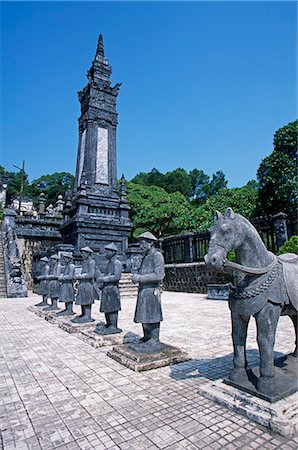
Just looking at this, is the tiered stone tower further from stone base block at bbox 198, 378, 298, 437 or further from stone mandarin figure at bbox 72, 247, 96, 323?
stone base block at bbox 198, 378, 298, 437

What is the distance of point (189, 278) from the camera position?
1648 centimetres

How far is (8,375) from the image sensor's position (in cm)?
409

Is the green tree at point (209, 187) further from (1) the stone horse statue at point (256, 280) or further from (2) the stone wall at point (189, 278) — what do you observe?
(1) the stone horse statue at point (256, 280)

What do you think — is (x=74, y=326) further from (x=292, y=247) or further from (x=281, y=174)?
(x=281, y=174)

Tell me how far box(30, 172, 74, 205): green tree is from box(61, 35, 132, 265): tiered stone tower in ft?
117

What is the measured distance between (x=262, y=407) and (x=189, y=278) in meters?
13.9

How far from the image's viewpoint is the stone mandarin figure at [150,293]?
4.57 metres

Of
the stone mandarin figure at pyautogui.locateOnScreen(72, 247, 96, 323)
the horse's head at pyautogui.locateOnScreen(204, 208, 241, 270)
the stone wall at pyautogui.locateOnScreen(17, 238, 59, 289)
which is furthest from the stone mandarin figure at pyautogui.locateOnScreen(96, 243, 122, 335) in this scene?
the stone wall at pyautogui.locateOnScreen(17, 238, 59, 289)

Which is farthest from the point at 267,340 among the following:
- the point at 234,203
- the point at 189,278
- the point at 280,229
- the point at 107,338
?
the point at 234,203

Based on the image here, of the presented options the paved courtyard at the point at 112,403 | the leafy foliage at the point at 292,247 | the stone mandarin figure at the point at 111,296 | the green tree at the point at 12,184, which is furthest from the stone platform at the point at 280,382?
the green tree at the point at 12,184

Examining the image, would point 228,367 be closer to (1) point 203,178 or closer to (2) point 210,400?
(2) point 210,400

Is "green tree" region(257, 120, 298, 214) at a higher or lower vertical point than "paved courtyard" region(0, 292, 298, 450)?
higher

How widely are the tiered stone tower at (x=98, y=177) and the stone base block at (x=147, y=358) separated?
1145 cm

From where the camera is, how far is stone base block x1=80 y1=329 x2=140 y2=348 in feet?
18.2
